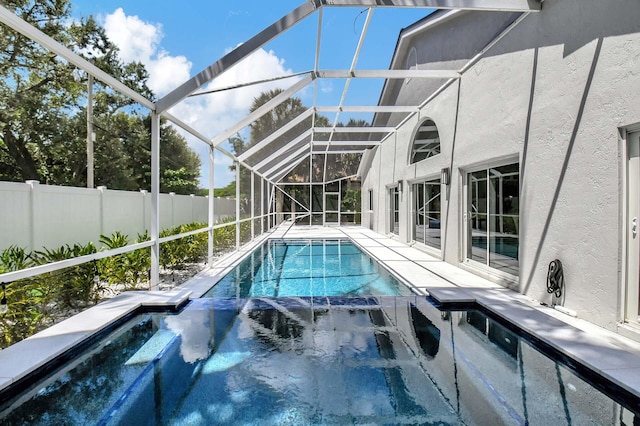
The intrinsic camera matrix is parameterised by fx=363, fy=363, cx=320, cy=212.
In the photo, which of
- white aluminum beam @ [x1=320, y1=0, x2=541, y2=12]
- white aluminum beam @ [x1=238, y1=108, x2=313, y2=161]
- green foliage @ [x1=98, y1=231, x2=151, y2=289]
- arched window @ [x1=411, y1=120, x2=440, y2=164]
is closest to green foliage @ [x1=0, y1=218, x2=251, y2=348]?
green foliage @ [x1=98, y1=231, x2=151, y2=289]

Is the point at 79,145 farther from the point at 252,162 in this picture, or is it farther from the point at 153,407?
the point at 153,407

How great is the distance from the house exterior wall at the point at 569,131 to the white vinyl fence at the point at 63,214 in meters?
6.64

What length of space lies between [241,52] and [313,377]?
143 inches

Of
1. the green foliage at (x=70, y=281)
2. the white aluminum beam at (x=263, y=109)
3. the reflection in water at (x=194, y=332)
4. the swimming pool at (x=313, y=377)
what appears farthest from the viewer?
the white aluminum beam at (x=263, y=109)

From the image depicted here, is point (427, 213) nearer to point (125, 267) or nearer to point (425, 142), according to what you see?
point (425, 142)

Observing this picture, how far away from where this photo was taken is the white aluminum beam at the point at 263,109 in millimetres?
6422

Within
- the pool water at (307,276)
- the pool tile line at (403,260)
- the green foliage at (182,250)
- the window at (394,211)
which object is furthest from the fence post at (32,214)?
the window at (394,211)

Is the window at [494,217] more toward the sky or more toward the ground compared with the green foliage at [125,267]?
more toward the sky

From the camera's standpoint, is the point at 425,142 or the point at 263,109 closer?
the point at 263,109

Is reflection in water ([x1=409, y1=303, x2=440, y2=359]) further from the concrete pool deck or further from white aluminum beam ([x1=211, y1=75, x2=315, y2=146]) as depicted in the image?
white aluminum beam ([x1=211, y1=75, x2=315, y2=146])

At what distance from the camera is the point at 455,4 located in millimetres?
4133

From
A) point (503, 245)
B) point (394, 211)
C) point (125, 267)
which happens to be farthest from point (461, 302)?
point (394, 211)

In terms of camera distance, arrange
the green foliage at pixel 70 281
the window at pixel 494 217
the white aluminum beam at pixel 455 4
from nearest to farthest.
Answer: the white aluminum beam at pixel 455 4 < the green foliage at pixel 70 281 < the window at pixel 494 217

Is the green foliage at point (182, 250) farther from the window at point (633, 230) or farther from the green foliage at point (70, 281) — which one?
the window at point (633, 230)
